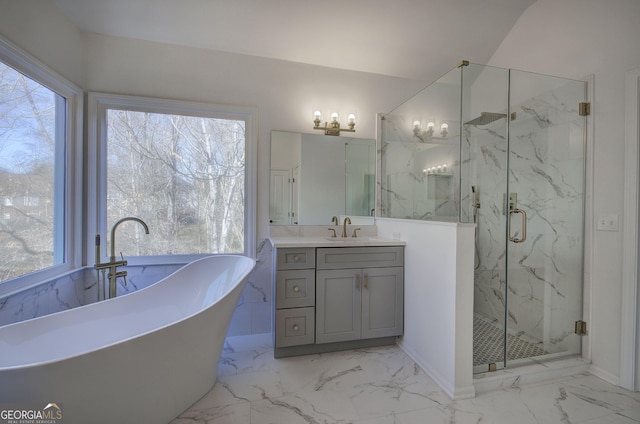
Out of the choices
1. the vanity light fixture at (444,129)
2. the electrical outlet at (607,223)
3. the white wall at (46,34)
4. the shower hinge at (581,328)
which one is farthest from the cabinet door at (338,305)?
the white wall at (46,34)

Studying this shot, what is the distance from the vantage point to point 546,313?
207 centimetres

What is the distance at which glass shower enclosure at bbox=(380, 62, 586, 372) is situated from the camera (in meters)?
1.95

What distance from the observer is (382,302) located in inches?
85.0

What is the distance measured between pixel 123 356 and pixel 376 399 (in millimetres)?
1371

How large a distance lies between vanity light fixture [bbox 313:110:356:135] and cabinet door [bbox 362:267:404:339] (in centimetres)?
139

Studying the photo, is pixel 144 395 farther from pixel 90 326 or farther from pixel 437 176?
pixel 437 176

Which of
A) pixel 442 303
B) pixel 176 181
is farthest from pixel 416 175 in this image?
pixel 176 181

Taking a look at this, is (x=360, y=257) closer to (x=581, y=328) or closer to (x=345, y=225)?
(x=345, y=225)

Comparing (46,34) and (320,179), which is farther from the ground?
(46,34)

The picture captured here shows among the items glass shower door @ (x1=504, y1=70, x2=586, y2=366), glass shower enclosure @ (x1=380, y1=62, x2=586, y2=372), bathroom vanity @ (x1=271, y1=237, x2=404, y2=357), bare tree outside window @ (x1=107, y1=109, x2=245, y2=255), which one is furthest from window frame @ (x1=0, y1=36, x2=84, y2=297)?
glass shower door @ (x1=504, y1=70, x2=586, y2=366)

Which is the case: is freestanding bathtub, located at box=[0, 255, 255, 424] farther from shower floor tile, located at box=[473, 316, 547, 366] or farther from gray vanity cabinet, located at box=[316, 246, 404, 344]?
shower floor tile, located at box=[473, 316, 547, 366]

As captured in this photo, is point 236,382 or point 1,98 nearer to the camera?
point 1,98

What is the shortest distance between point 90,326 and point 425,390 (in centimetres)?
211

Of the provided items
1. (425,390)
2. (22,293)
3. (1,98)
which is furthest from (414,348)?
(1,98)
